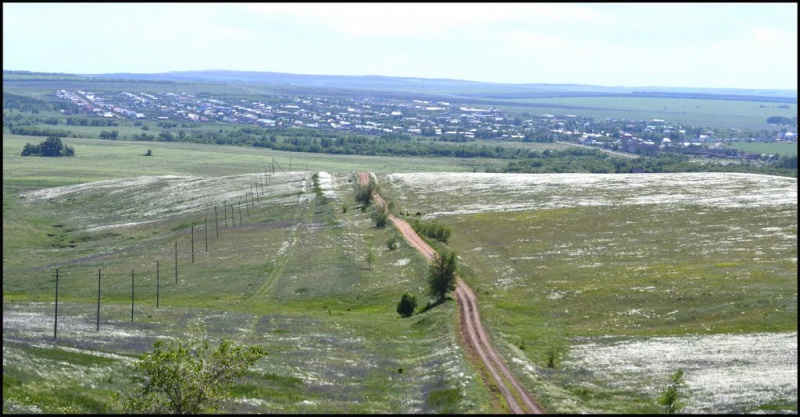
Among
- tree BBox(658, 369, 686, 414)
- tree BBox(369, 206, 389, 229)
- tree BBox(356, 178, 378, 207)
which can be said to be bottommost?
tree BBox(658, 369, 686, 414)

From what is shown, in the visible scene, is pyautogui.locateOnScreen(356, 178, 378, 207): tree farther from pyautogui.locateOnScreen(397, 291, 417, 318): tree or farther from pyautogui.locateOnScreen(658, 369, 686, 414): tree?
pyautogui.locateOnScreen(658, 369, 686, 414): tree

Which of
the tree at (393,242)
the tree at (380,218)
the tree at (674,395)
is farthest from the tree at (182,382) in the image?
the tree at (380,218)

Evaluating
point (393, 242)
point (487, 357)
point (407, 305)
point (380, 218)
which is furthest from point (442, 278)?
point (380, 218)

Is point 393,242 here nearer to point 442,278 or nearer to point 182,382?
point 442,278

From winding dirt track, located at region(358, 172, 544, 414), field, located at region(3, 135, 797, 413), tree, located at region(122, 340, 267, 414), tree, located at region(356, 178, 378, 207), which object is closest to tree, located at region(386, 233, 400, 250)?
field, located at region(3, 135, 797, 413)

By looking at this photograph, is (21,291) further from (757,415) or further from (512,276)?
(757,415)

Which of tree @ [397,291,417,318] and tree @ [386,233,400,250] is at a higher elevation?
tree @ [386,233,400,250]
